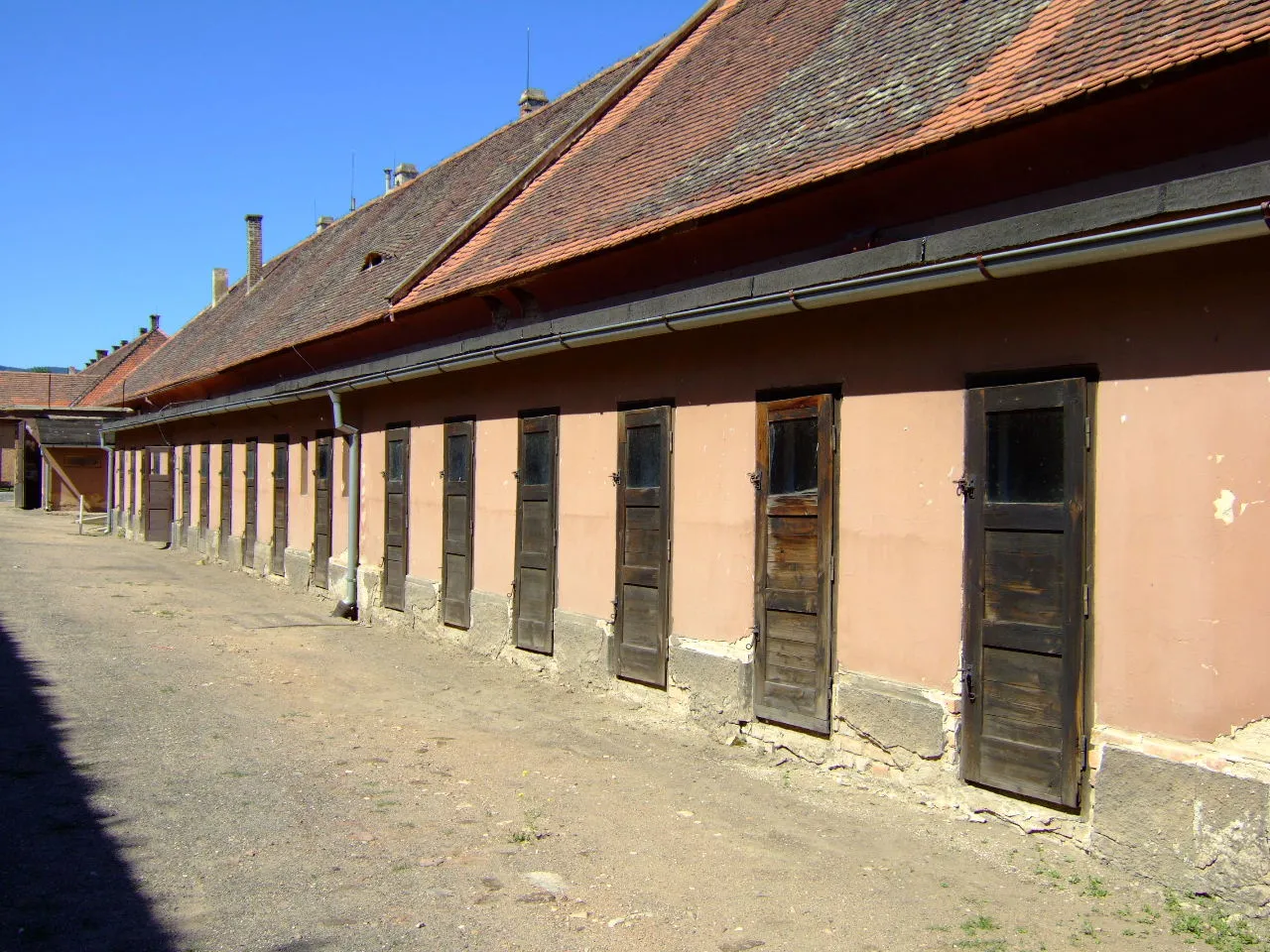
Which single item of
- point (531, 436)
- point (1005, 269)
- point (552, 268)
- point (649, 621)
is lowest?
point (649, 621)

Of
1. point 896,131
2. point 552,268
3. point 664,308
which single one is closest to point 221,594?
point 552,268

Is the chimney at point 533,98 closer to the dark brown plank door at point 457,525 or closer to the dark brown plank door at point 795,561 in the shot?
the dark brown plank door at point 457,525

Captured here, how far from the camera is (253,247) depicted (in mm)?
29203

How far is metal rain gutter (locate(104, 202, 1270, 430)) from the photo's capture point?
462cm

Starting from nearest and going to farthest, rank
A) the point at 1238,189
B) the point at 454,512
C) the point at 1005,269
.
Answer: the point at 1238,189 < the point at 1005,269 < the point at 454,512

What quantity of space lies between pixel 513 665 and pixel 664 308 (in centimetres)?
421

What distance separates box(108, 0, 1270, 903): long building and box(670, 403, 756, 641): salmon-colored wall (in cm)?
A: 3

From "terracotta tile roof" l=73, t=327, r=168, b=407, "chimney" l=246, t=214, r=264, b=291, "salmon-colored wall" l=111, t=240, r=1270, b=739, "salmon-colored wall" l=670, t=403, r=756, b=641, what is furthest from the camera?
"terracotta tile roof" l=73, t=327, r=168, b=407

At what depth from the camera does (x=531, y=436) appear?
33.5ft

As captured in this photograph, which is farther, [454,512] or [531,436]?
[454,512]

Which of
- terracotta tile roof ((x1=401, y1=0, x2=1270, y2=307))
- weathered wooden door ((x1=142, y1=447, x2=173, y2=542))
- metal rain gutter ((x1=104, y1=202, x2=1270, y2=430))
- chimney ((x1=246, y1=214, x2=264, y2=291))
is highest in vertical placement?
chimney ((x1=246, y1=214, x2=264, y2=291))

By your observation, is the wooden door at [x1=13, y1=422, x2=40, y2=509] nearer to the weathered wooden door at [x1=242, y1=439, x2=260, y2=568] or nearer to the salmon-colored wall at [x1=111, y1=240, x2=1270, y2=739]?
the weathered wooden door at [x1=242, y1=439, x2=260, y2=568]

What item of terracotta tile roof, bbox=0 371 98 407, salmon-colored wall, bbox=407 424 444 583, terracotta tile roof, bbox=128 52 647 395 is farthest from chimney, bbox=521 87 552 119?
terracotta tile roof, bbox=0 371 98 407

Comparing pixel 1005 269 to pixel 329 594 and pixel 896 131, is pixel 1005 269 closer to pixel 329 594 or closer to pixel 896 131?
pixel 896 131
